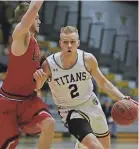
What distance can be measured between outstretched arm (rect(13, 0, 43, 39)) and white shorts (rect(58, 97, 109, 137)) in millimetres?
1200

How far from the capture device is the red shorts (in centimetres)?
497

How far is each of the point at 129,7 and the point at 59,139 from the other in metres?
7.97

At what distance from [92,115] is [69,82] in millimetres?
493

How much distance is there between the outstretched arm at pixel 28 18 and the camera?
4703 mm

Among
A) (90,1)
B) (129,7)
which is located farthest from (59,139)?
(129,7)

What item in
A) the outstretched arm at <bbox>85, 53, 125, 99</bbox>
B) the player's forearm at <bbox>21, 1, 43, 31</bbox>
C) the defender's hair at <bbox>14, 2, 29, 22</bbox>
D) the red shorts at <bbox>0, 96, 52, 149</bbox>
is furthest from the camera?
the outstretched arm at <bbox>85, 53, 125, 99</bbox>

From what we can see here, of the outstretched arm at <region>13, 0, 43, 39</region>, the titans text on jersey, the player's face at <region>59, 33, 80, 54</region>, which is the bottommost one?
the titans text on jersey

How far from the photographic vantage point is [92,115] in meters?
5.72

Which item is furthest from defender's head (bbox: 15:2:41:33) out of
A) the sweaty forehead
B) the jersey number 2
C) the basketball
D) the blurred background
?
the blurred background

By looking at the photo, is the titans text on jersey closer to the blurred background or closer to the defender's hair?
the defender's hair

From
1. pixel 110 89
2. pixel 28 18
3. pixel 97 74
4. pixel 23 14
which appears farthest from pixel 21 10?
pixel 110 89

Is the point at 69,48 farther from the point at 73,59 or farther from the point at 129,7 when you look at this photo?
the point at 129,7

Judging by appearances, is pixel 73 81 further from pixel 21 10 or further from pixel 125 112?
pixel 21 10

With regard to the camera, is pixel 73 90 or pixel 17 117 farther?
pixel 73 90
